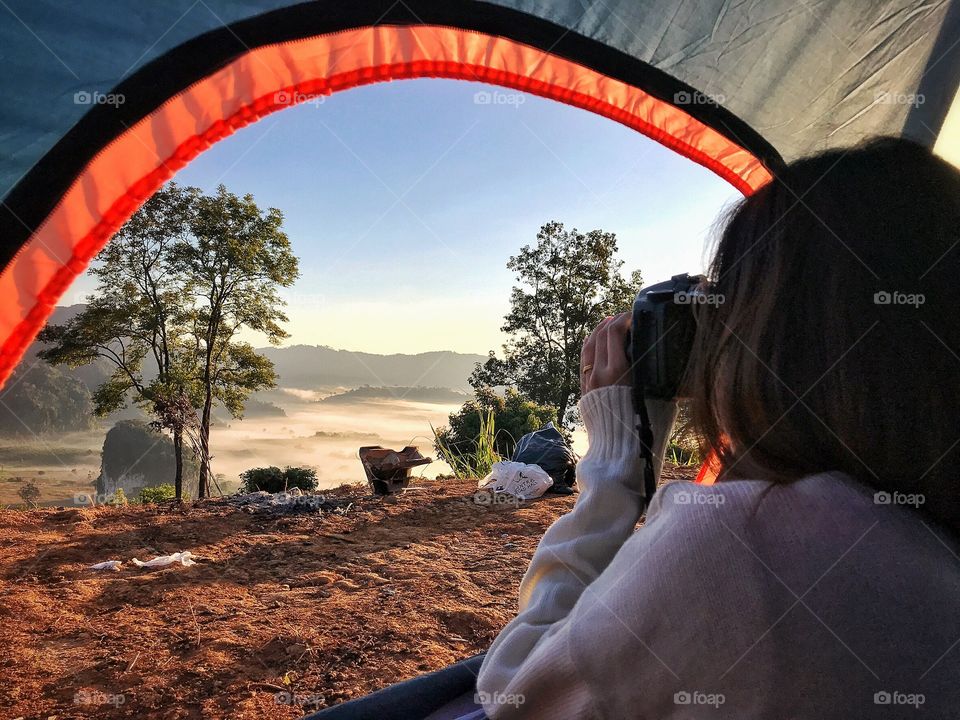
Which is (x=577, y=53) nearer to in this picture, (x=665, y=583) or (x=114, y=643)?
(x=665, y=583)

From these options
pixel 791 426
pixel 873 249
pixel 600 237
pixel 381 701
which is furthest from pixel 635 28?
pixel 600 237

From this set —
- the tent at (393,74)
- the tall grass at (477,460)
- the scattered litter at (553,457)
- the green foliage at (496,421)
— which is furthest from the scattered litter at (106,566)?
the green foliage at (496,421)

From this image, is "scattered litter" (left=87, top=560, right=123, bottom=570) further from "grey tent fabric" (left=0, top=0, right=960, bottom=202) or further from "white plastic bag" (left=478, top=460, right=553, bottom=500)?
"white plastic bag" (left=478, top=460, right=553, bottom=500)

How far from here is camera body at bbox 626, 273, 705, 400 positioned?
3.08ft

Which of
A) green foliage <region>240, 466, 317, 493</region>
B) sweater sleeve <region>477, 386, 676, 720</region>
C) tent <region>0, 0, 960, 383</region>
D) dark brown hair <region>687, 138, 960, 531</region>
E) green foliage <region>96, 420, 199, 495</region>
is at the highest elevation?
tent <region>0, 0, 960, 383</region>

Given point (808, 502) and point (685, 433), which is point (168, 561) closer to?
point (685, 433)

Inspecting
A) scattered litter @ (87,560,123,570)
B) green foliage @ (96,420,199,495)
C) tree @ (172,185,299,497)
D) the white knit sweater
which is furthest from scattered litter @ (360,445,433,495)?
green foliage @ (96,420,199,495)

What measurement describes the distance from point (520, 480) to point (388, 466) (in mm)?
1132

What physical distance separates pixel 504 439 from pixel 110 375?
10.9 m

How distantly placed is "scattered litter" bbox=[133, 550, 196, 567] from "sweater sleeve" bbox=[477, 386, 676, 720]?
7.97 ft

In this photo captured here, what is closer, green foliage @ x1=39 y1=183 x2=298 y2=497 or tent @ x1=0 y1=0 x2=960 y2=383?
tent @ x1=0 y1=0 x2=960 y2=383

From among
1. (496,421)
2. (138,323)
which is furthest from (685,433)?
(138,323)

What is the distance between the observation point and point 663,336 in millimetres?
963

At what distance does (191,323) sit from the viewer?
15.7 meters
